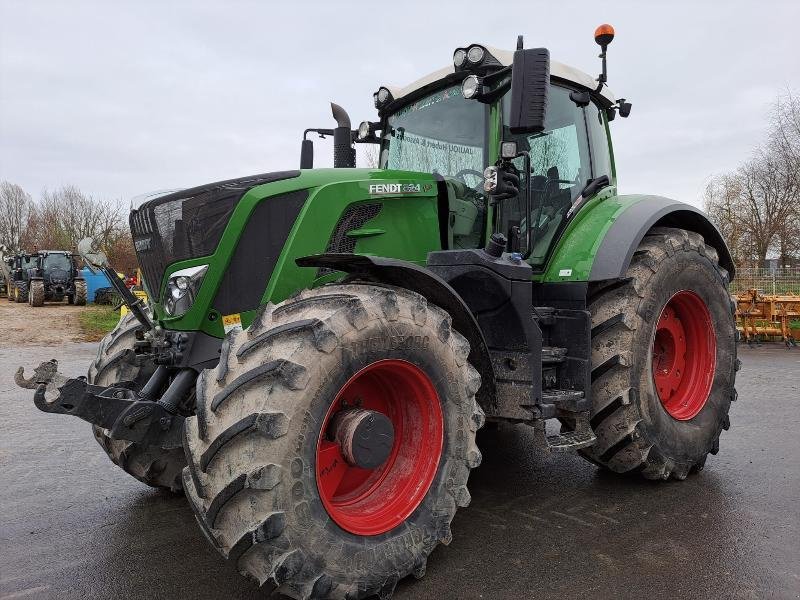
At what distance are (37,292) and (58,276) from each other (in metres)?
1.44

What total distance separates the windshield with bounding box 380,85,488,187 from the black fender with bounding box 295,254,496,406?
1.18 metres

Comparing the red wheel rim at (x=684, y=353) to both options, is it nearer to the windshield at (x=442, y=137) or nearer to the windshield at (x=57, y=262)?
the windshield at (x=442, y=137)

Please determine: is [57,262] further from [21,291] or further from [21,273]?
[21,291]

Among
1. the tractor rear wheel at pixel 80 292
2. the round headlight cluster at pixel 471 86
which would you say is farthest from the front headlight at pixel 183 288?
the tractor rear wheel at pixel 80 292

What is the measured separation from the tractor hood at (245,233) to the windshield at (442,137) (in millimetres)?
822

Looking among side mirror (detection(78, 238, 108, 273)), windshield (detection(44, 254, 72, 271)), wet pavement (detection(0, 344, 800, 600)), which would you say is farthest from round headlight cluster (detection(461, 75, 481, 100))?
windshield (detection(44, 254, 72, 271))

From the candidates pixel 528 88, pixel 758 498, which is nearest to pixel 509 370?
pixel 528 88

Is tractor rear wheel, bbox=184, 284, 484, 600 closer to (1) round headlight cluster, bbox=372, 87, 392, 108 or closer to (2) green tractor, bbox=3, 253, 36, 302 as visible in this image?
(1) round headlight cluster, bbox=372, 87, 392, 108

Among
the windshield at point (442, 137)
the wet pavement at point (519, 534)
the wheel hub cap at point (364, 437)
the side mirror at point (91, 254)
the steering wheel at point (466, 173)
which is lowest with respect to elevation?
the wet pavement at point (519, 534)

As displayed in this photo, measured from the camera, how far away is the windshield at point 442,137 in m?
4.06

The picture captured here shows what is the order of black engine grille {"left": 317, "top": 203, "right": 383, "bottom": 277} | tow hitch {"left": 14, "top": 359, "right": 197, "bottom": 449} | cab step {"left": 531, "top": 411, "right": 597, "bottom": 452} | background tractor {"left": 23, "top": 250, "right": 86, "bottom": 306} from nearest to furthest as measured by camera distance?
tow hitch {"left": 14, "top": 359, "right": 197, "bottom": 449}, black engine grille {"left": 317, "top": 203, "right": 383, "bottom": 277}, cab step {"left": 531, "top": 411, "right": 597, "bottom": 452}, background tractor {"left": 23, "top": 250, "right": 86, "bottom": 306}

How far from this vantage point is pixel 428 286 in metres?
3.08

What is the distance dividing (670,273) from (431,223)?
1.65m

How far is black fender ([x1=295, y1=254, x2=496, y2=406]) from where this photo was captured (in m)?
2.87
